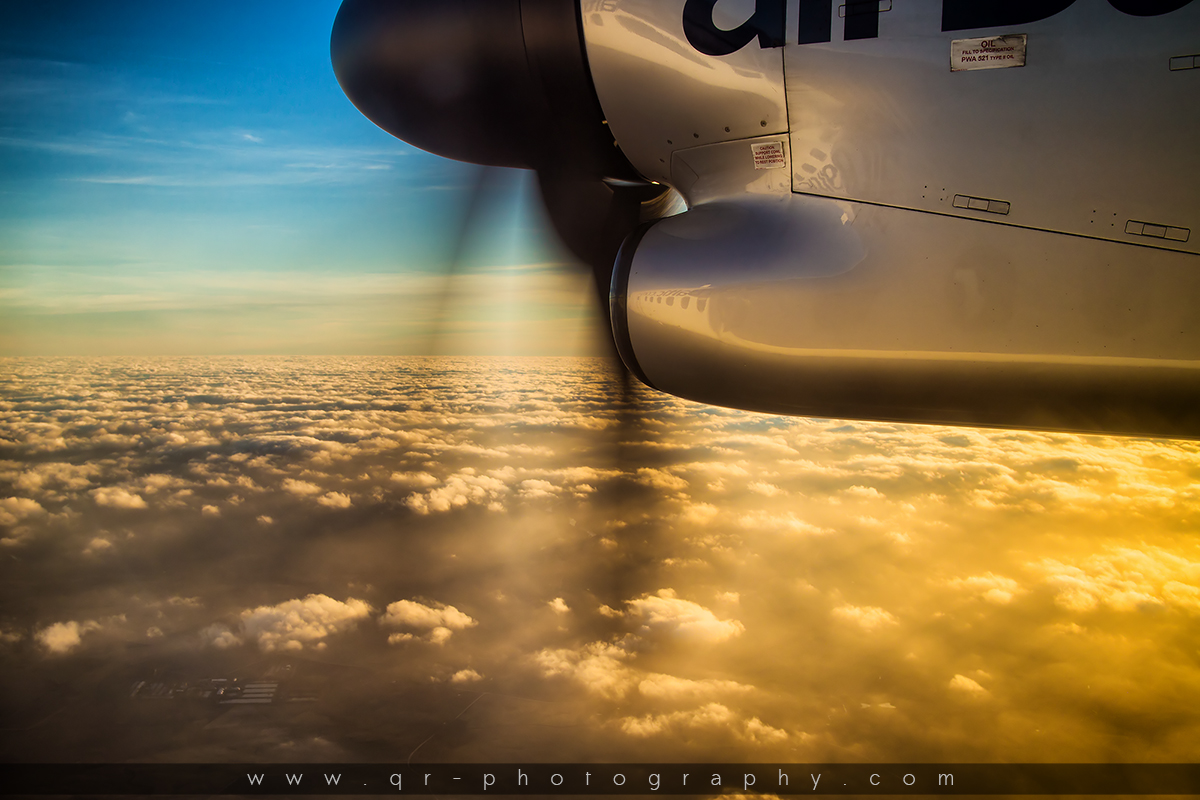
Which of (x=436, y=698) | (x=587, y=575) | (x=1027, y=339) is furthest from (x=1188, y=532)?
(x=1027, y=339)

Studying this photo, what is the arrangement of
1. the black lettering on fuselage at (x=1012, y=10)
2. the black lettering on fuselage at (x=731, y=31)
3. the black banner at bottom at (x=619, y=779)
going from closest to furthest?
the black lettering on fuselage at (x=1012, y=10)
the black lettering on fuselage at (x=731, y=31)
the black banner at bottom at (x=619, y=779)

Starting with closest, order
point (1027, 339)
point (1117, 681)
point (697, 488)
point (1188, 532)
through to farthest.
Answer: point (1027, 339)
point (1117, 681)
point (1188, 532)
point (697, 488)

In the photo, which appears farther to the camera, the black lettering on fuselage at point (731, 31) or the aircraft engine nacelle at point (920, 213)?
the black lettering on fuselage at point (731, 31)

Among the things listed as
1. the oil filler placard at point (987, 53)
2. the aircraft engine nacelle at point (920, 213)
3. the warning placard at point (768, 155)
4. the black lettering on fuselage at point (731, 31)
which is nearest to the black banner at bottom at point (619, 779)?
the aircraft engine nacelle at point (920, 213)

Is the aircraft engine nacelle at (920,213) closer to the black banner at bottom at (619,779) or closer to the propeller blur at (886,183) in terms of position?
the propeller blur at (886,183)

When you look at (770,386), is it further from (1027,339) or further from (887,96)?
(887,96)

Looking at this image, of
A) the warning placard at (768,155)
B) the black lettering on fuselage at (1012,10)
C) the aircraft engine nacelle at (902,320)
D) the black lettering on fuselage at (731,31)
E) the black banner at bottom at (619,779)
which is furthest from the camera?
the black banner at bottom at (619,779)
